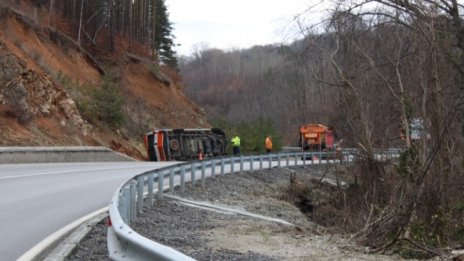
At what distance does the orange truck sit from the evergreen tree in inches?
1309

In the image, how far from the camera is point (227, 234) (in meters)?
10.1

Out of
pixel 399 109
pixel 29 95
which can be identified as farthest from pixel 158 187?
pixel 29 95

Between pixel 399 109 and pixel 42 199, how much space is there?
8647 mm

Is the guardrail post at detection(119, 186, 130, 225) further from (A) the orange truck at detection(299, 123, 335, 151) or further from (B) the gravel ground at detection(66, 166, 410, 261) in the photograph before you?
(A) the orange truck at detection(299, 123, 335, 151)

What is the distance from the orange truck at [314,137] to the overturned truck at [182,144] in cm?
677

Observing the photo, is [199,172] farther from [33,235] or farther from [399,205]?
[33,235]

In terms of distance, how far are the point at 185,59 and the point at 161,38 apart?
274 feet

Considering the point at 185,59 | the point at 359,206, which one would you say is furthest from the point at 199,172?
the point at 185,59

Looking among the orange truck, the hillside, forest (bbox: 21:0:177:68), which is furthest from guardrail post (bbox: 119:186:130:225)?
forest (bbox: 21:0:177:68)

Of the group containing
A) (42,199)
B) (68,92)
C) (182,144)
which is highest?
(68,92)

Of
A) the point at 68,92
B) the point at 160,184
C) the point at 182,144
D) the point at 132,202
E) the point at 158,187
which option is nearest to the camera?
the point at 132,202

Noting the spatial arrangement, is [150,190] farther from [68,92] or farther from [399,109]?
[68,92]

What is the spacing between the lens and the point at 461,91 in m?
13.1

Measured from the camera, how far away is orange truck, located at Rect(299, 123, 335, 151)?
4289 centimetres
